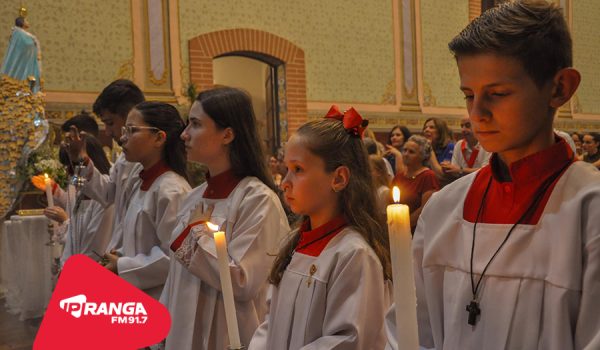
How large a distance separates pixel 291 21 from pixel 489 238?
8.58 metres

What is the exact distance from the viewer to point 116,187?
3.42 m

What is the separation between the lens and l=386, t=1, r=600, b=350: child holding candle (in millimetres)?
992

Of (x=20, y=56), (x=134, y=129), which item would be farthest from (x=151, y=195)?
(x=20, y=56)

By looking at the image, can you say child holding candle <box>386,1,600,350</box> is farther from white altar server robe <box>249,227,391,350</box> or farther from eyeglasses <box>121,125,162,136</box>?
eyeglasses <box>121,125,162,136</box>

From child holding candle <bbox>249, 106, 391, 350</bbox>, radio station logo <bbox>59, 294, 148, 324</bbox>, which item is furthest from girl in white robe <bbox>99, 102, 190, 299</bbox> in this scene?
child holding candle <bbox>249, 106, 391, 350</bbox>

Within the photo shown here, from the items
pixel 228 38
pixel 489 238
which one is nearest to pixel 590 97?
pixel 228 38

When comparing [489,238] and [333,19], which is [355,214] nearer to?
[489,238]

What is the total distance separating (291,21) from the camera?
9.34 metres

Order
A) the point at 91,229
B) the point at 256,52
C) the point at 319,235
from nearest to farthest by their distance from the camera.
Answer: the point at 319,235, the point at 91,229, the point at 256,52

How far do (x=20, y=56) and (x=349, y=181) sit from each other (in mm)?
5632

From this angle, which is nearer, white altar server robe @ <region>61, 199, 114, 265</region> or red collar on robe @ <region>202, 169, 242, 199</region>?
red collar on robe @ <region>202, 169, 242, 199</region>

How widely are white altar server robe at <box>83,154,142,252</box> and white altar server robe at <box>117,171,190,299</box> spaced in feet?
0.87

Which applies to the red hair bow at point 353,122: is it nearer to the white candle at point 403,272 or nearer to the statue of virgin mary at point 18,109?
the white candle at point 403,272

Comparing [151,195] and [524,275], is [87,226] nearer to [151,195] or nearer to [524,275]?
[151,195]
